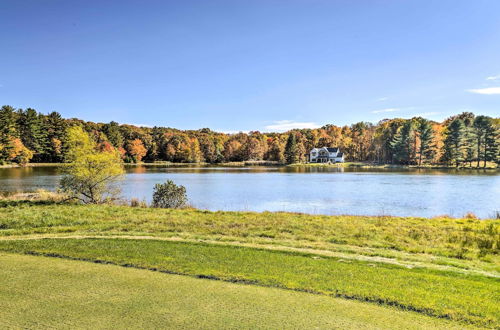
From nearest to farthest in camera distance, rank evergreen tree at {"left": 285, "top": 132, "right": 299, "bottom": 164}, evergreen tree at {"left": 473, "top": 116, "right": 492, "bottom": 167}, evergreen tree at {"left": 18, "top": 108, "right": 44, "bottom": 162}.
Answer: evergreen tree at {"left": 473, "top": 116, "right": 492, "bottom": 167}, evergreen tree at {"left": 18, "top": 108, "right": 44, "bottom": 162}, evergreen tree at {"left": 285, "top": 132, "right": 299, "bottom": 164}

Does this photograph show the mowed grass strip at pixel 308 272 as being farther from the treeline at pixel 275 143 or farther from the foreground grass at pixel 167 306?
the treeline at pixel 275 143

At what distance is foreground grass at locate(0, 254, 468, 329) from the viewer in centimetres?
428

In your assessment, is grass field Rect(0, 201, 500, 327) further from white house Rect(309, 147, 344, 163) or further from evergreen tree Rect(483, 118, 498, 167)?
white house Rect(309, 147, 344, 163)

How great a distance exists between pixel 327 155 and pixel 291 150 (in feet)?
39.2

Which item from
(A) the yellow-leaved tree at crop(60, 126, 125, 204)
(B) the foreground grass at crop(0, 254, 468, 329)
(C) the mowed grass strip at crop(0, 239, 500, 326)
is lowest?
(C) the mowed grass strip at crop(0, 239, 500, 326)

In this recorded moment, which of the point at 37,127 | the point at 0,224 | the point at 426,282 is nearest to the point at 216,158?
the point at 37,127

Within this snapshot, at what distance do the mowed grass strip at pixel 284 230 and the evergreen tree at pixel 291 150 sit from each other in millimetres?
92690

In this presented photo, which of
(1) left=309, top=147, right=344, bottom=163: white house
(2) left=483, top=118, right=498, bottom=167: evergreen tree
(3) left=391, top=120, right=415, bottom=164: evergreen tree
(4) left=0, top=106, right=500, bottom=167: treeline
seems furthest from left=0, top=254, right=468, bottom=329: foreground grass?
(1) left=309, top=147, right=344, bottom=163: white house

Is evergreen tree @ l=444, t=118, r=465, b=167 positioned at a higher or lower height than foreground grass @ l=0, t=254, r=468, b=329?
higher

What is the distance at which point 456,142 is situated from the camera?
82625 millimetres

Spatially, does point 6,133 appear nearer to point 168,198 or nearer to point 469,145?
point 168,198

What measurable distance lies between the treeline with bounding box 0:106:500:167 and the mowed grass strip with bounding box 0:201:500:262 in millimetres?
56102

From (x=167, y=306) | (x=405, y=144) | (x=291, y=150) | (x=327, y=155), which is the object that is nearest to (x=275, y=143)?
(x=291, y=150)

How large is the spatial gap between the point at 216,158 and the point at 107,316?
376 ft
